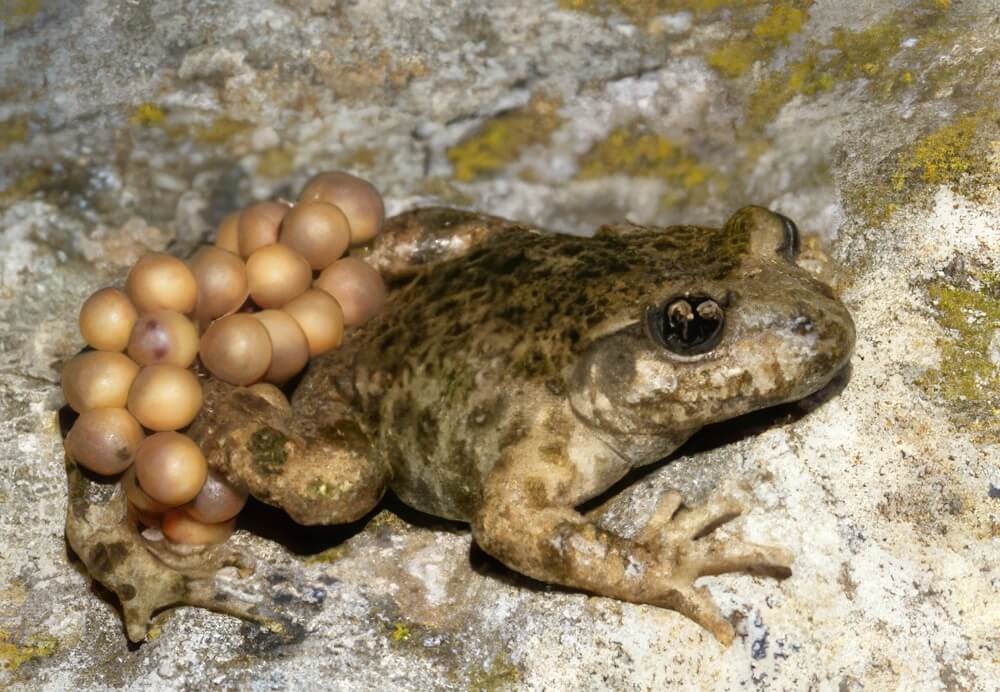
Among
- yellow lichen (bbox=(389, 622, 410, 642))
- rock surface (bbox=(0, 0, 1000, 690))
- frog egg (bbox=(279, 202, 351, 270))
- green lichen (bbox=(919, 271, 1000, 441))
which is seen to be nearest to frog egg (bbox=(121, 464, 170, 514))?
rock surface (bbox=(0, 0, 1000, 690))

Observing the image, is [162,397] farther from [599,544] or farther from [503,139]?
[503,139]

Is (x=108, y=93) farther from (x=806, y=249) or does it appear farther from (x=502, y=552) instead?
(x=806, y=249)

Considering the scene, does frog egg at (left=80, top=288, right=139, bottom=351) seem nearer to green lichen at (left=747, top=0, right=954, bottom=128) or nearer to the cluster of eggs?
the cluster of eggs

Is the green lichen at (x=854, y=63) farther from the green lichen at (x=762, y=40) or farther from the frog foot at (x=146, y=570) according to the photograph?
the frog foot at (x=146, y=570)

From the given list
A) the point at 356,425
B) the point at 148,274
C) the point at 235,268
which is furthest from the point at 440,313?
the point at 148,274

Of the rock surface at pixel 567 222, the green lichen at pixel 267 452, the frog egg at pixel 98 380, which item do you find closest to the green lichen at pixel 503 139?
the rock surface at pixel 567 222

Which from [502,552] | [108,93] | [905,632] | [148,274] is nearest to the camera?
[905,632]

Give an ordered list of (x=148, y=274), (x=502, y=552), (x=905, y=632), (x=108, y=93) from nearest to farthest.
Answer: (x=905, y=632)
(x=502, y=552)
(x=148, y=274)
(x=108, y=93)
